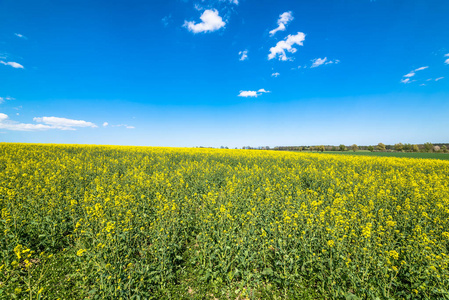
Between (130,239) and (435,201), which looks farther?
(435,201)

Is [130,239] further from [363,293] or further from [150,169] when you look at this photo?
[150,169]

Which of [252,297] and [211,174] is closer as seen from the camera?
[252,297]

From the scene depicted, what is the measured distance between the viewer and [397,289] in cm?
429

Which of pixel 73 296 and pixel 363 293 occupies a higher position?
pixel 363 293

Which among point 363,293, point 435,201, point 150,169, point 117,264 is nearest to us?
point 363,293

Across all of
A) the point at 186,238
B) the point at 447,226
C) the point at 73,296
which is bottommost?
the point at 73,296

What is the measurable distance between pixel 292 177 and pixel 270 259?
761 cm

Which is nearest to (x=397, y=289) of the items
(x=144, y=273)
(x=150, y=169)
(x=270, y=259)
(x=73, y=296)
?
(x=270, y=259)

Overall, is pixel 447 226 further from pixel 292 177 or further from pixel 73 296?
pixel 73 296

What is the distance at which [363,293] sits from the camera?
146 inches

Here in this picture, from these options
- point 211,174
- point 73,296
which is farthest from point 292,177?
point 73,296

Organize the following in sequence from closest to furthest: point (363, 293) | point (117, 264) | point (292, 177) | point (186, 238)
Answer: point (363, 293) → point (117, 264) → point (186, 238) → point (292, 177)

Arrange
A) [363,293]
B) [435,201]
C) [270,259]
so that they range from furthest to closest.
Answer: [435,201]
[270,259]
[363,293]

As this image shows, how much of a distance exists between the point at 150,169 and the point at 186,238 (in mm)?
10444
